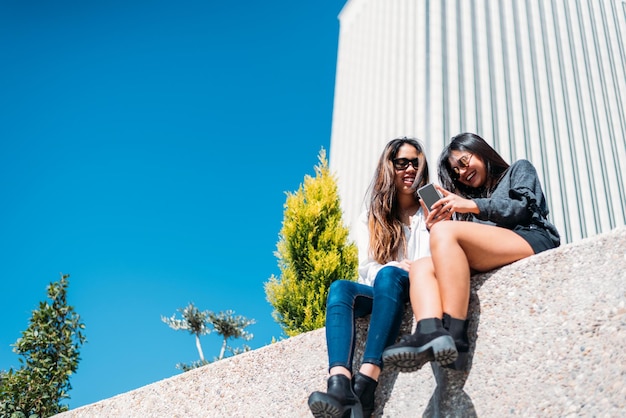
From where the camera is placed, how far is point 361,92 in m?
23.6

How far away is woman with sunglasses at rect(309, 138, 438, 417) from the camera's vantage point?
2.54 metres

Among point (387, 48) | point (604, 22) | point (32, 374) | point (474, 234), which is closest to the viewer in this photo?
point (474, 234)

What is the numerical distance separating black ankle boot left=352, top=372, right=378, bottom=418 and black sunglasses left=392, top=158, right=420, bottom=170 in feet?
4.44

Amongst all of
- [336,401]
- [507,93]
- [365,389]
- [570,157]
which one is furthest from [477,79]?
[336,401]

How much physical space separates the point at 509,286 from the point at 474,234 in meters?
0.30

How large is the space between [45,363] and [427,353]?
183 inches

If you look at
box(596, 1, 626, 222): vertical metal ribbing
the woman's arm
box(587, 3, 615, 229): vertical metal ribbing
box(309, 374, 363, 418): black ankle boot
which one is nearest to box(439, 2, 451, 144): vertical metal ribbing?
box(587, 3, 615, 229): vertical metal ribbing

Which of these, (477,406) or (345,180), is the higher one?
(345,180)

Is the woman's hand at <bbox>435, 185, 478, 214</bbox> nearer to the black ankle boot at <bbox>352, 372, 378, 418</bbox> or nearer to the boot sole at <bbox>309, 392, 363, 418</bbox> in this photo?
the black ankle boot at <bbox>352, 372, 378, 418</bbox>

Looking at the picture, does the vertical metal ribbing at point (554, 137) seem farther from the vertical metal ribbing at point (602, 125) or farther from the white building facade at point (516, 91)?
the vertical metal ribbing at point (602, 125)

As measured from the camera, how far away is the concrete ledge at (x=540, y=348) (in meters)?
2.18

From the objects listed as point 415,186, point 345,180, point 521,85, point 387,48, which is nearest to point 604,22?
point 521,85

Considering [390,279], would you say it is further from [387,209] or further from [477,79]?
[477,79]

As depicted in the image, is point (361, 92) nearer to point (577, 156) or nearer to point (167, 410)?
point (577, 156)
